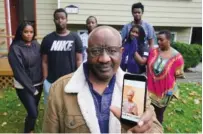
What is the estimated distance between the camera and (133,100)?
1.33m

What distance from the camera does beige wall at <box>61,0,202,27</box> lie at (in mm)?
9258

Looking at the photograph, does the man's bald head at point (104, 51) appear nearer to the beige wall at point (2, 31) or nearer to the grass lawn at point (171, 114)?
the grass lawn at point (171, 114)

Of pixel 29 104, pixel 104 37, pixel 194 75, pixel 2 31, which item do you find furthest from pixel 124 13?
pixel 104 37

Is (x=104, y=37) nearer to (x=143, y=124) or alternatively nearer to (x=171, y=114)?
(x=143, y=124)

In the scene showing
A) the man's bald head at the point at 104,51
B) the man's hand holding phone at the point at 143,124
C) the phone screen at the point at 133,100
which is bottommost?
the man's hand holding phone at the point at 143,124

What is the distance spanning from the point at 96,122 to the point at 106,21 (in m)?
8.21

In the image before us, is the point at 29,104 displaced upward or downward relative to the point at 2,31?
downward

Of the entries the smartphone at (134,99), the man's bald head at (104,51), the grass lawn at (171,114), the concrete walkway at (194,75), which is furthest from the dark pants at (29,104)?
the concrete walkway at (194,75)

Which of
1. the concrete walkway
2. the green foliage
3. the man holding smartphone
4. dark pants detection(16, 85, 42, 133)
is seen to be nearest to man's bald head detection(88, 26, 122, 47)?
the man holding smartphone

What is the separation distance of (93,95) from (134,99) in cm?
37

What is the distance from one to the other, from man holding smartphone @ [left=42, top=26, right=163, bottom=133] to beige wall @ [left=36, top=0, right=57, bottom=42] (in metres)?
7.74

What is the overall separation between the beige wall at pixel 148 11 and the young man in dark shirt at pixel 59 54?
5288 mm

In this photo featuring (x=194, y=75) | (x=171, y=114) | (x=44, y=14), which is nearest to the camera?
(x=171, y=114)

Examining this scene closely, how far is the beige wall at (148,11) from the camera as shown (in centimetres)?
926
